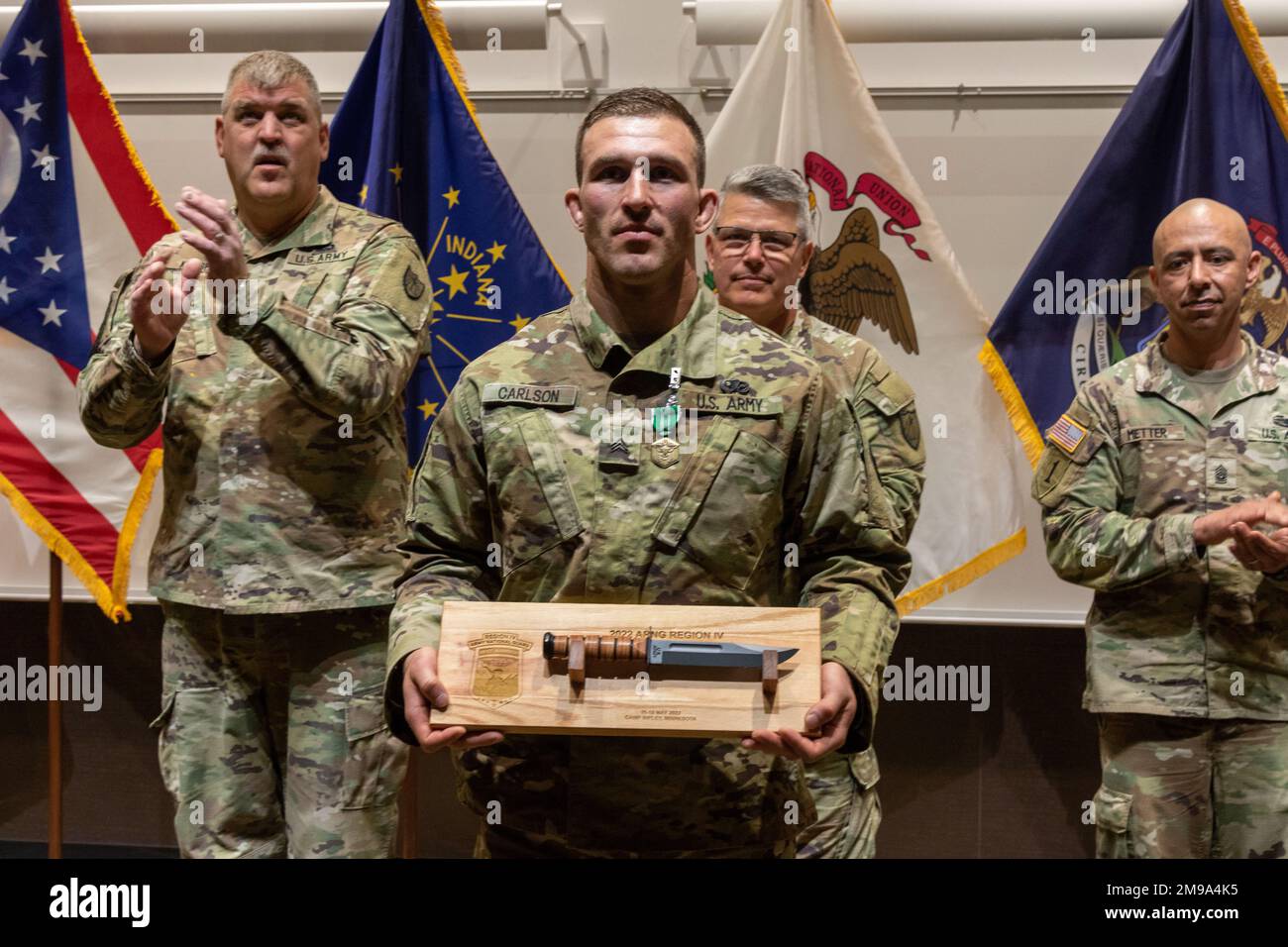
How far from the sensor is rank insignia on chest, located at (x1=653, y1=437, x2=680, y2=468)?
1630 mm

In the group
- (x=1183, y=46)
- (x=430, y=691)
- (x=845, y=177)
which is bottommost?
(x=430, y=691)

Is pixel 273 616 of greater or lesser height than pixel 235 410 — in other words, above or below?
below

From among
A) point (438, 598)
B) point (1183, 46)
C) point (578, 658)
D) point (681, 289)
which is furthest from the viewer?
point (1183, 46)

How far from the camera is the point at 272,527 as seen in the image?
242 centimetres

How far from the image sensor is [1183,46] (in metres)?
3.49

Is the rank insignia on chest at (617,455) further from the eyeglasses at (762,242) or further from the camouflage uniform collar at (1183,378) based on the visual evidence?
the camouflage uniform collar at (1183,378)

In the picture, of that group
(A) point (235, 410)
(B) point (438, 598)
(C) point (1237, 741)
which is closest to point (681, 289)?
(B) point (438, 598)

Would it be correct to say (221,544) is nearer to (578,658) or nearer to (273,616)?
(273,616)

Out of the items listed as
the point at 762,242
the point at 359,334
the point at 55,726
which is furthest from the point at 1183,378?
the point at 55,726

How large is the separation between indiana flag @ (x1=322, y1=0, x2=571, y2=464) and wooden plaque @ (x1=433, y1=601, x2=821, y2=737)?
2.12 m

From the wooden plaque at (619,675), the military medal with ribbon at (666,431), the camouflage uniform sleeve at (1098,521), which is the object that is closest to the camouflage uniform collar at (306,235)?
the military medal with ribbon at (666,431)

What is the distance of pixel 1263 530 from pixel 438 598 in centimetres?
173

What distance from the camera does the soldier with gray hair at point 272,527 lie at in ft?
7.79

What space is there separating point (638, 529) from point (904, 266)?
2245 mm
